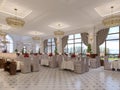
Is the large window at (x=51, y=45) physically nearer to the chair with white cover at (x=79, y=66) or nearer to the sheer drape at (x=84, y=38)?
the sheer drape at (x=84, y=38)

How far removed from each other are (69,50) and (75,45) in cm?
115

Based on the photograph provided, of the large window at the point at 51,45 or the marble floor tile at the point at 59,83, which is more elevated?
the large window at the point at 51,45

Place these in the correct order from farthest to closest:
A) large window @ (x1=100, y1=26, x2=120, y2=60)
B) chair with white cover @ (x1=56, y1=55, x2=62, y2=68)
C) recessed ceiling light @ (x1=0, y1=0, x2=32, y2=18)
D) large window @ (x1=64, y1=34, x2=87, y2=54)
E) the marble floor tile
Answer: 1. large window @ (x1=64, y1=34, x2=87, y2=54)
2. large window @ (x1=100, y1=26, x2=120, y2=60)
3. chair with white cover @ (x1=56, y1=55, x2=62, y2=68)
4. recessed ceiling light @ (x1=0, y1=0, x2=32, y2=18)
5. the marble floor tile

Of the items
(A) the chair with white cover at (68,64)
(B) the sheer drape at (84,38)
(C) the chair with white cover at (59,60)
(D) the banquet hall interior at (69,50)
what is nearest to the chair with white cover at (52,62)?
(D) the banquet hall interior at (69,50)

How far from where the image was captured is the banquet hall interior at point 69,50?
5221mm

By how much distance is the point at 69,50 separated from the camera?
47.5 ft

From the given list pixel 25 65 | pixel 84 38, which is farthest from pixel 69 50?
pixel 25 65

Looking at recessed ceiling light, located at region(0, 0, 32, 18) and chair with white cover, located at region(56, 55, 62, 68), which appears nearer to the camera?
recessed ceiling light, located at region(0, 0, 32, 18)

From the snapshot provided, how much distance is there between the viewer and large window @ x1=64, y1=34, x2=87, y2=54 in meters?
12.9

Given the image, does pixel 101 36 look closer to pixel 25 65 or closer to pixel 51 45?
pixel 25 65

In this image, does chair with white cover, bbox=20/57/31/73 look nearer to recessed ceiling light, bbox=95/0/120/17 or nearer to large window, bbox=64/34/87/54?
recessed ceiling light, bbox=95/0/120/17

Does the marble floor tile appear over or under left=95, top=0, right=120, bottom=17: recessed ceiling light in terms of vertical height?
under

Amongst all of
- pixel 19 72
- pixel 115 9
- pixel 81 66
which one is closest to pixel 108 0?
pixel 115 9

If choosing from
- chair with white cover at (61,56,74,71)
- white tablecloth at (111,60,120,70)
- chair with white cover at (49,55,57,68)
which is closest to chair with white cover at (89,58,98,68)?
white tablecloth at (111,60,120,70)
